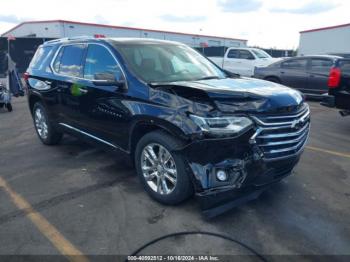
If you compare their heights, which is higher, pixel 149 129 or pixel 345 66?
pixel 345 66

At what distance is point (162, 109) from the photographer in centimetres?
345

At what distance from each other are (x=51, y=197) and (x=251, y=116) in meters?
2.62

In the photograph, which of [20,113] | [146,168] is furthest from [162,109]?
[20,113]

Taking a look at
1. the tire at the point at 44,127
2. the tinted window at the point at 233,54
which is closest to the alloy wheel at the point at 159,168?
the tire at the point at 44,127

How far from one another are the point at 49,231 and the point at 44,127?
127 inches

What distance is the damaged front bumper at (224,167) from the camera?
3096mm

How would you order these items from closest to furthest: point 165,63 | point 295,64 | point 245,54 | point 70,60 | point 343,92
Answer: point 165,63, point 70,60, point 343,92, point 295,64, point 245,54

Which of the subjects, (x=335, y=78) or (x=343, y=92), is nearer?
(x=343, y=92)

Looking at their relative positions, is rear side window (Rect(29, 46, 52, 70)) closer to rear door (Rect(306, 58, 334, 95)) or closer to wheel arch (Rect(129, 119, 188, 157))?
wheel arch (Rect(129, 119, 188, 157))

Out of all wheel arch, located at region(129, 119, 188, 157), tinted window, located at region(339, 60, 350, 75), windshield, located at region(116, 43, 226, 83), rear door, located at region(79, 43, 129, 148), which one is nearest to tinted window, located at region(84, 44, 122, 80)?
rear door, located at region(79, 43, 129, 148)

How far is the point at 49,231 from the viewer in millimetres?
3355

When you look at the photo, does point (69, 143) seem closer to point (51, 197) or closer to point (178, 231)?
point (51, 197)

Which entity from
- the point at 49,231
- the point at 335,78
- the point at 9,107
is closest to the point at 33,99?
the point at 49,231

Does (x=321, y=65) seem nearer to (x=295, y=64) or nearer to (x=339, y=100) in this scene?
(x=295, y=64)
